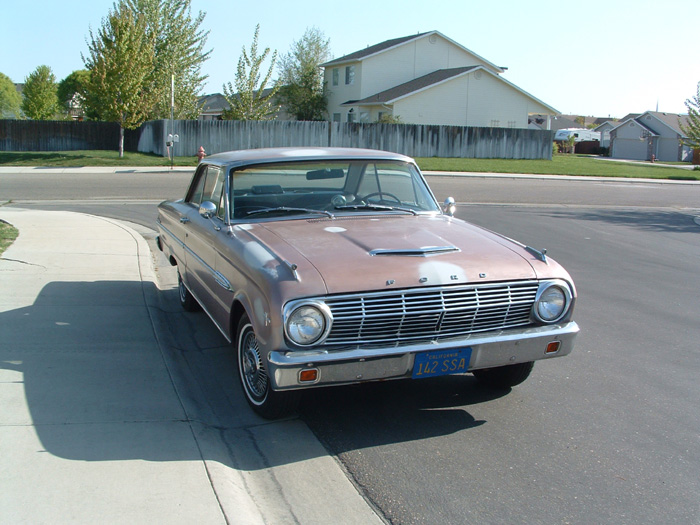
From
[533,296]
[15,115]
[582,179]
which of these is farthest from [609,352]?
[15,115]

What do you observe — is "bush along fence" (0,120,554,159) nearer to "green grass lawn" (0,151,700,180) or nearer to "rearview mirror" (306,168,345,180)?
"green grass lawn" (0,151,700,180)

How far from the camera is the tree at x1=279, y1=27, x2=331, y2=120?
52.1 m

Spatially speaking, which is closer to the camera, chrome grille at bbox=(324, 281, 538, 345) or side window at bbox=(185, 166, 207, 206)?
chrome grille at bbox=(324, 281, 538, 345)

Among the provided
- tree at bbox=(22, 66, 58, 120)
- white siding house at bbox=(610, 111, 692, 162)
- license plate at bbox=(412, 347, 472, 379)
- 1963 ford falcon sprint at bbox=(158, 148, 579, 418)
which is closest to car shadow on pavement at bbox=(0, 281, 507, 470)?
1963 ford falcon sprint at bbox=(158, 148, 579, 418)

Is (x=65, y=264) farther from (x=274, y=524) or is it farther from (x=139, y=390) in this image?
(x=274, y=524)

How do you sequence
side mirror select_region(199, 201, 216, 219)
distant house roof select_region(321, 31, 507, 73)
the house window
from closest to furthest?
1. side mirror select_region(199, 201, 216, 219)
2. distant house roof select_region(321, 31, 507, 73)
3. the house window

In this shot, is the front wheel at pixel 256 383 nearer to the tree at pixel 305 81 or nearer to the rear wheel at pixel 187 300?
the rear wheel at pixel 187 300

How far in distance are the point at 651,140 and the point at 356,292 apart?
6704 centimetres

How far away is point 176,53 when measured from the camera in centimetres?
3931

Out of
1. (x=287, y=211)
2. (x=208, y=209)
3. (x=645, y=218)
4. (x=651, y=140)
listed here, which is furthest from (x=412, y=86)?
(x=208, y=209)

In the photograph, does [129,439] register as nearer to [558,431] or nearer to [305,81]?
[558,431]

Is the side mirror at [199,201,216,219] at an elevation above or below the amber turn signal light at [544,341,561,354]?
above

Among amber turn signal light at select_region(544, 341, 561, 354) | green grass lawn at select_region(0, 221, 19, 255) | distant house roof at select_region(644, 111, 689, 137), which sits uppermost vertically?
distant house roof at select_region(644, 111, 689, 137)

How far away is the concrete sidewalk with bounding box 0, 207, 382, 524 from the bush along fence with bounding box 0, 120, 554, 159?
27.4 m
